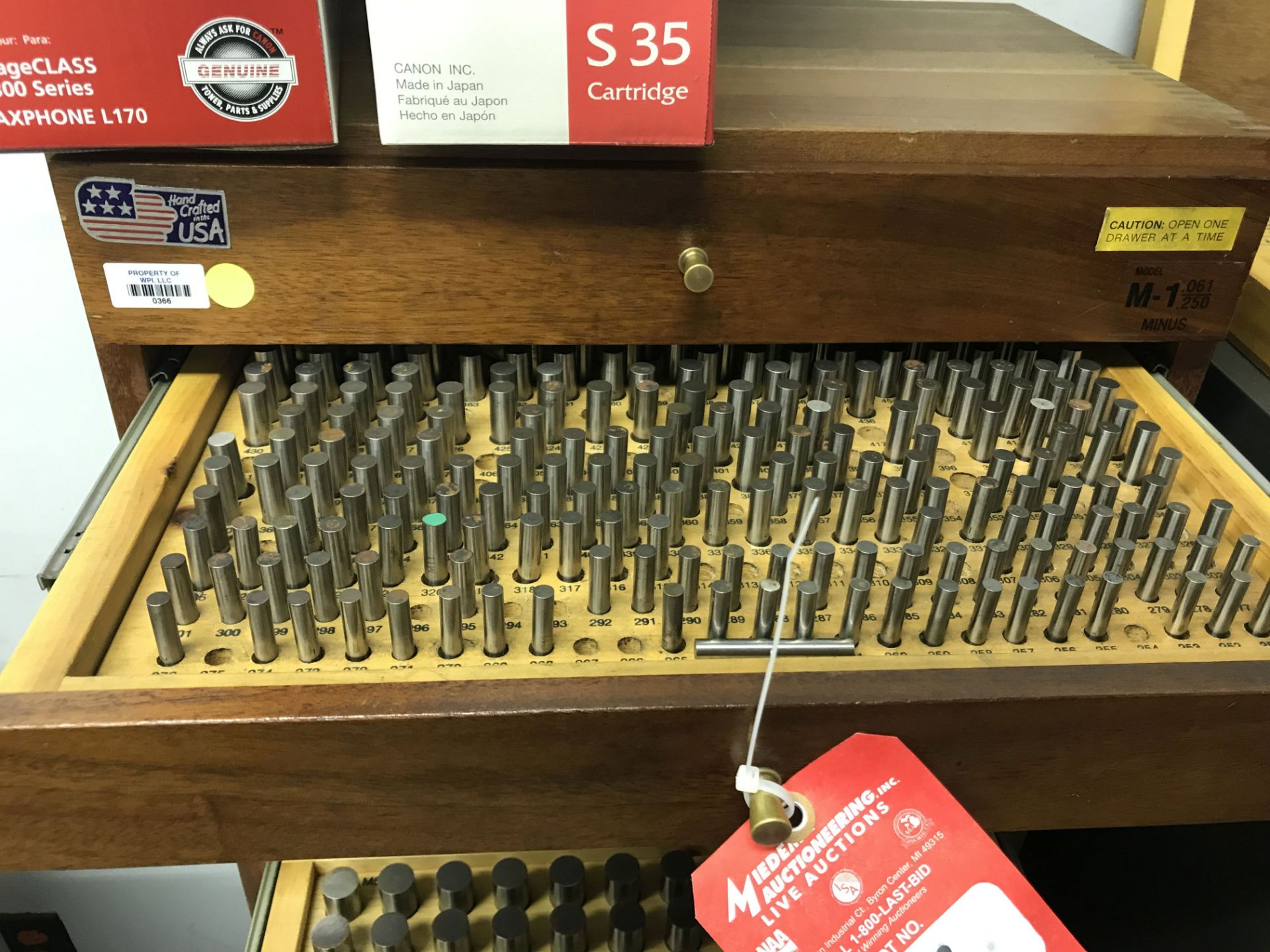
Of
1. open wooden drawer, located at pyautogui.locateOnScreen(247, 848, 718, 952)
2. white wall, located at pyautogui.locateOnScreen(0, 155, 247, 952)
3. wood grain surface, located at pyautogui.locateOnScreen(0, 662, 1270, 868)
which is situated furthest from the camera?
white wall, located at pyautogui.locateOnScreen(0, 155, 247, 952)

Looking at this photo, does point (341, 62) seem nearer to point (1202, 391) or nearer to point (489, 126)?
point (489, 126)

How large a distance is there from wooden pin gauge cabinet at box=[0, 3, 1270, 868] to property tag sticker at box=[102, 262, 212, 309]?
0.01 m

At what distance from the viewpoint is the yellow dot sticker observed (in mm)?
681

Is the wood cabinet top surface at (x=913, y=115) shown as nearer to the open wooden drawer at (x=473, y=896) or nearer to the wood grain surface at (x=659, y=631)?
the wood grain surface at (x=659, y=631)

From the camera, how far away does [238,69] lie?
1.88 feet

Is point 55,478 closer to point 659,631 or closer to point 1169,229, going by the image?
point 659,631

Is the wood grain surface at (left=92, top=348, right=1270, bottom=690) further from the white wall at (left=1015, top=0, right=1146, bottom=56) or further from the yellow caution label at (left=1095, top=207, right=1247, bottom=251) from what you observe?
the white wall at (left=1015, top=0, right=1146, bottom=56)

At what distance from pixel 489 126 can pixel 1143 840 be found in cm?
86

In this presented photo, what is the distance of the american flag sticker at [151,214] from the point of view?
2.12 ft

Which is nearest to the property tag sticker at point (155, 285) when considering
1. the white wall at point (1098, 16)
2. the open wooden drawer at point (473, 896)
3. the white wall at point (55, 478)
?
the open wooden drawer at point (473, 896)

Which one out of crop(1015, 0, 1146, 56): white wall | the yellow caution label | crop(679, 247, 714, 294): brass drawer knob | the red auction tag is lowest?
the red auction tag

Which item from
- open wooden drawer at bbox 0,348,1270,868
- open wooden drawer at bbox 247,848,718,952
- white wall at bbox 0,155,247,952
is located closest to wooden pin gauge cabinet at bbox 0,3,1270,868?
open wooden drawer at bbox 0,348,1270,868

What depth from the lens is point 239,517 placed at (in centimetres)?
60

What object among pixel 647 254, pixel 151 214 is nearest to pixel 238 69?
pixel 151 214
